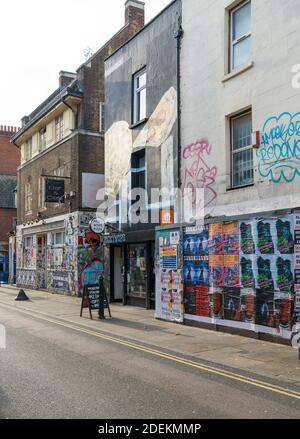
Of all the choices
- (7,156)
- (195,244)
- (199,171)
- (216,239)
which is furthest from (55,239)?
(7,156)

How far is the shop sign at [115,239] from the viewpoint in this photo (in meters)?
17.2

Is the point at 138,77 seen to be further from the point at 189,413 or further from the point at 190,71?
the point at 189,413

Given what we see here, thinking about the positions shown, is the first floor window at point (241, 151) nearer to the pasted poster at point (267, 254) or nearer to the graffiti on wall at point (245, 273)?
the graffiti on wall at point (245, 273)

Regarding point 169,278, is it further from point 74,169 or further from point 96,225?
point 74,169

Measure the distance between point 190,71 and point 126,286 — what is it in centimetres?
819

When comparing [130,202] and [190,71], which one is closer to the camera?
[190,71]

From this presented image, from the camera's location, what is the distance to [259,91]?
11273 mm

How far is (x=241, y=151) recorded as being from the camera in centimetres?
1205

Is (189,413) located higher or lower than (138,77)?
lower

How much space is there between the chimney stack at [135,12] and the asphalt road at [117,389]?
1925 centimetres

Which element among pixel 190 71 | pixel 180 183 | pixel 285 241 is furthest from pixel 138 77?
pixel 285 241

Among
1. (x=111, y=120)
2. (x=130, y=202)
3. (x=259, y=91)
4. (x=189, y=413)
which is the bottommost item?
(x=189, y=413)

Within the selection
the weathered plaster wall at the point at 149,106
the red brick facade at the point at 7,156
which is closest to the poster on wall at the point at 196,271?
the weathered plaster wall at the point at 149,106

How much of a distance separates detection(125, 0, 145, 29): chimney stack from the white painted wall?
1072 cm
